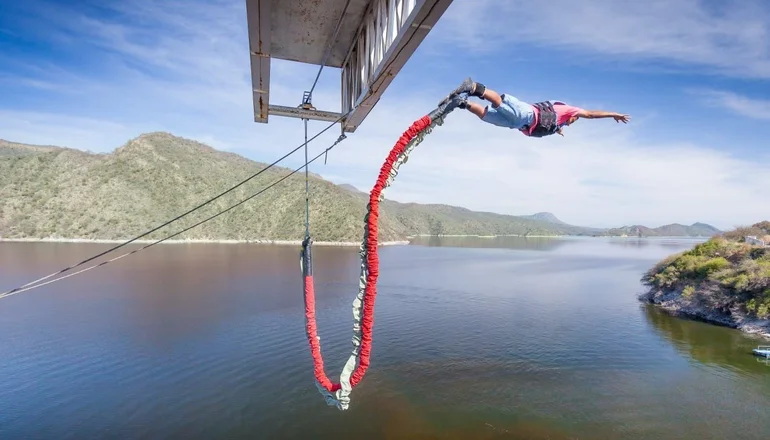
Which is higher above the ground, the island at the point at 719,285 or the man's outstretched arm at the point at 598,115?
the man's outstretched arm at the point at 598,115

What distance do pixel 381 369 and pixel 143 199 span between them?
140517 millimetres

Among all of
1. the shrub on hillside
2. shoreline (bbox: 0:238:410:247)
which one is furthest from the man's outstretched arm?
shoreline (bbox: 0:238:410:247)

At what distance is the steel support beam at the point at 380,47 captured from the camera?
3.72m

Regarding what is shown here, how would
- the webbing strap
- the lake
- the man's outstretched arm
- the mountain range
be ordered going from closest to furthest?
the webbing strap, the man's outstretched arm, the lake, the mountain range

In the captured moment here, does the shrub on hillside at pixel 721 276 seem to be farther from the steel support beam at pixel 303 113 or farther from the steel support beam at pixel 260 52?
the steel support beam at pixel 260 52

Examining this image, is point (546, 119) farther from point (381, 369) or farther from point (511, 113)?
point (381, 369)

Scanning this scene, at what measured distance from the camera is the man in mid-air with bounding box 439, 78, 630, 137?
3.06 metres

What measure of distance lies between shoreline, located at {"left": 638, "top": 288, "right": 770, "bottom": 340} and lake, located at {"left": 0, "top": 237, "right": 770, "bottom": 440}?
149 centimetres

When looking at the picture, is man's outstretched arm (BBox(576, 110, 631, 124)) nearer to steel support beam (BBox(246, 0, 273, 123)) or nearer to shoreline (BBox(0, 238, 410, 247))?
steel support beam (BBox(246, 0, 273, 123))

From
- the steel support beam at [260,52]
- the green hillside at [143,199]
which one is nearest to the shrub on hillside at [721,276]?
the steel support beam at [260,52]

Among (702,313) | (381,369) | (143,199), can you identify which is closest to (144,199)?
(143,199)

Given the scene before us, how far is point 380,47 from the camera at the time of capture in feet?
16.4

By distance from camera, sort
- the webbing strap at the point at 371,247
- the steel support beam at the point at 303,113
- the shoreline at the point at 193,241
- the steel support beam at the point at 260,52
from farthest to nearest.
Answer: the shoreline at the point at 193,241 → the steel support beam at the point at 303,113 → the steel support beam at the point at 260,52 → the webbing strap at the point at 371,247

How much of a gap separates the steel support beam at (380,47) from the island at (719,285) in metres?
41.4
